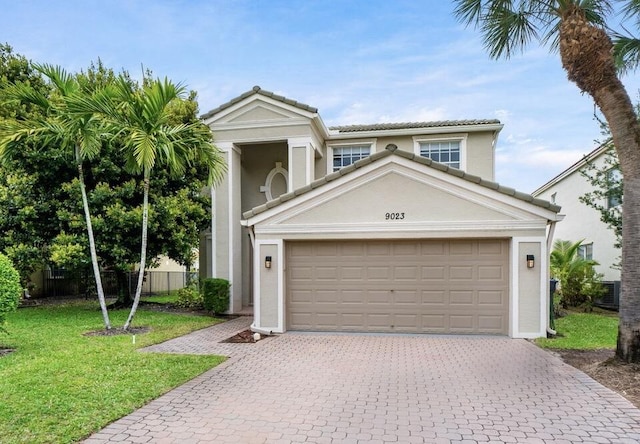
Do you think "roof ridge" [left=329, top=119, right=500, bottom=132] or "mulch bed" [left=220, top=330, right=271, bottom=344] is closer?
"mulch bed" [left=220, top=330, right=271, bottom=344]

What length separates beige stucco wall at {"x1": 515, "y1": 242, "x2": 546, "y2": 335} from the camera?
942 cm

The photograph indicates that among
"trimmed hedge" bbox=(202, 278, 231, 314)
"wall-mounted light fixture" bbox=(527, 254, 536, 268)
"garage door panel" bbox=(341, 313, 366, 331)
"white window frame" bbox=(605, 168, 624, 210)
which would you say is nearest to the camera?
"wall-mounted light fixture" bbox=(527, 254, 536, 268)

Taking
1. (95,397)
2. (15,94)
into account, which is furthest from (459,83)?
(95,397)

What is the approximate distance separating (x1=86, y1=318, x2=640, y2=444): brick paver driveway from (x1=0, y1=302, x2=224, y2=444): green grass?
37 centimetres

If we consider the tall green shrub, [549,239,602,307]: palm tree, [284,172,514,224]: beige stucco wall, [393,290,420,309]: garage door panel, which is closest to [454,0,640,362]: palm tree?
[284,172,514,224]: beige stucco wall

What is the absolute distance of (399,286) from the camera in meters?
10.2

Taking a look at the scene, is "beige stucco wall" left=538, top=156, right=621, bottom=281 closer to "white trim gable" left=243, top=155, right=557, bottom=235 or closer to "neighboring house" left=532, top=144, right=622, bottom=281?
"neighboring house" left=532, top=144, right=622, bottom=281

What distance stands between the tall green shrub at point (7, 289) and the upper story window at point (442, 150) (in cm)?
1253

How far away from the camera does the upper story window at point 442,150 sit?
49.4 ft

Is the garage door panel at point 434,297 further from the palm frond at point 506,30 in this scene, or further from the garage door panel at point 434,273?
the palm frond at point 506,30

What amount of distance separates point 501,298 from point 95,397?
841 centimetres

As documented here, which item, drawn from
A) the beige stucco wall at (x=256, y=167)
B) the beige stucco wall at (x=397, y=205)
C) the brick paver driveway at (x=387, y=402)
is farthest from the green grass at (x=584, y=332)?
the beige stucco wall at (x=256, y=167)

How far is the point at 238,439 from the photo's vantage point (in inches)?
171

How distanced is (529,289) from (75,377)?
9.16 meters
